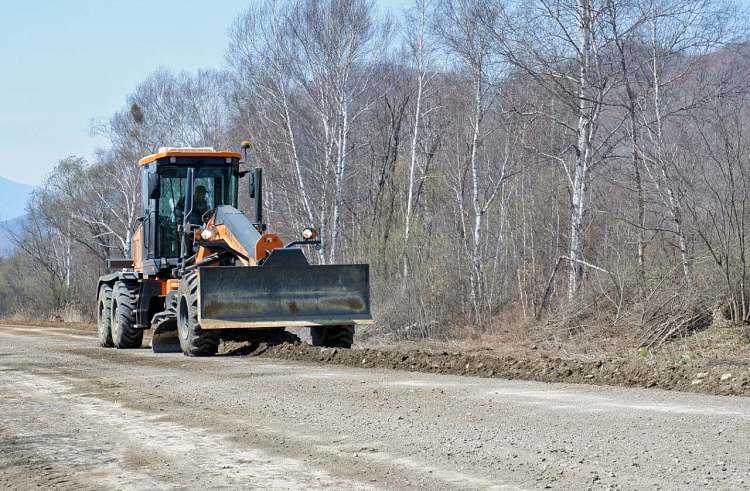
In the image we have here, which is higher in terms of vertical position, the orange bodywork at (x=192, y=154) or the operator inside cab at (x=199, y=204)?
the orange bodywork at (x=192, y=154)

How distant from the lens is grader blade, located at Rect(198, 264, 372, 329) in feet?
42.9

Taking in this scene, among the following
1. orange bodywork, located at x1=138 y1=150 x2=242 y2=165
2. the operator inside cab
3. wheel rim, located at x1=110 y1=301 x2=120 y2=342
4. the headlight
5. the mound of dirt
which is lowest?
the mound of dirt

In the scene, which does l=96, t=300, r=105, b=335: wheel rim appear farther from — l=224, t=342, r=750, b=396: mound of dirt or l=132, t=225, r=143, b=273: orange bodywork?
l=224, t=342, r=750, b=396: mound of dirt

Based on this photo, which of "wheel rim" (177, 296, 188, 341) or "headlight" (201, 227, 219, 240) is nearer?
"wheel rim" (177, 296, 188, 341)

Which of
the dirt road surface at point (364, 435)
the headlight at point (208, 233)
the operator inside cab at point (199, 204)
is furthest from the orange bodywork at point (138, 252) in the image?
the dirt road surface at point (364, 435)

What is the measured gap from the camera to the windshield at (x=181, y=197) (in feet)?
51.7

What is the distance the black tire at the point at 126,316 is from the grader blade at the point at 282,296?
3.99 meters

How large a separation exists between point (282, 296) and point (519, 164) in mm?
12400

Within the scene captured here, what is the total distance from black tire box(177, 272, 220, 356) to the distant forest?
675 centimetres

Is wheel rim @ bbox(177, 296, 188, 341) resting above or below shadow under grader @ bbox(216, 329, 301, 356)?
above

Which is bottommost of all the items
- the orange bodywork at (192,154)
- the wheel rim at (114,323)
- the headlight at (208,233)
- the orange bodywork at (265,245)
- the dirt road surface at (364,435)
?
the dirt road surface at (364,435)

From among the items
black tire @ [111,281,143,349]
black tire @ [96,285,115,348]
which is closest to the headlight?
black tire @ [111,281,143,349]

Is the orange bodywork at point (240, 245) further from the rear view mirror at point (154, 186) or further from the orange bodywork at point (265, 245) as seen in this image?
the rear view mirror at point (154, 186)

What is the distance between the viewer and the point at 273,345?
573 inches
